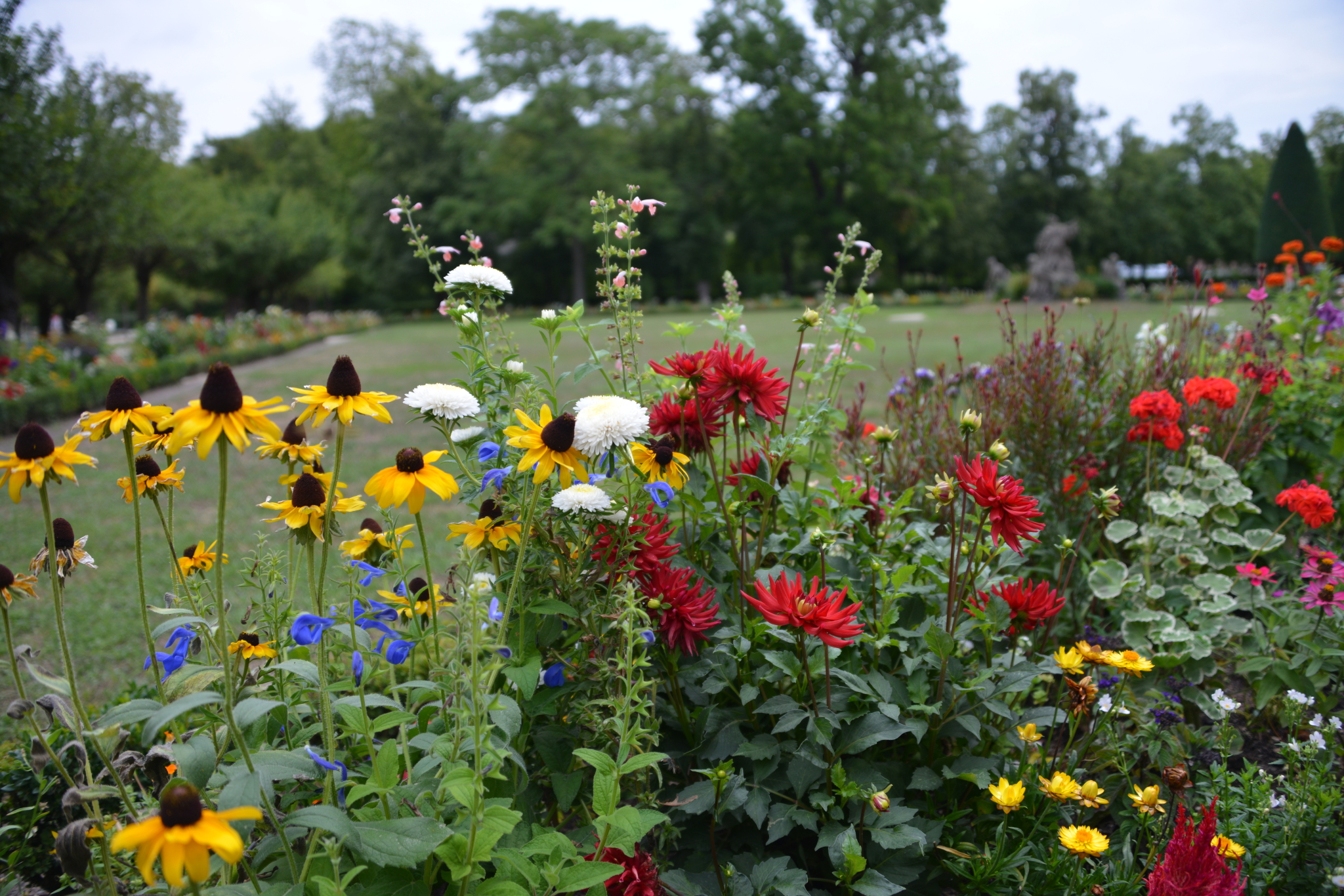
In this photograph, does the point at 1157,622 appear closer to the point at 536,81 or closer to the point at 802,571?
the point at 802,571

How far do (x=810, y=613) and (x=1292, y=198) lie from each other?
1309 cm

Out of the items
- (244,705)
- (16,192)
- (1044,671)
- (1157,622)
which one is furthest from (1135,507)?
(16,192)

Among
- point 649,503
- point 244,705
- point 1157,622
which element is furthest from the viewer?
point 1157,622

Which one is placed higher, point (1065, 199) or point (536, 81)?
point (536, 81)

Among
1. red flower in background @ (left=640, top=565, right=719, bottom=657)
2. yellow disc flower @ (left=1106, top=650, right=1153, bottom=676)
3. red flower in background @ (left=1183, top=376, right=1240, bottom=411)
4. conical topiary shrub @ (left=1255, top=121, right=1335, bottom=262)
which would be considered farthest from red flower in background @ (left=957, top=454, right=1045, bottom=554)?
conical topiary shrub @ (left=1255, top=121, right=1335, bottom=262)

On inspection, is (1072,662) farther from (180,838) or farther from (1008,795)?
(180,838)

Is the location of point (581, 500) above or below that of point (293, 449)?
below

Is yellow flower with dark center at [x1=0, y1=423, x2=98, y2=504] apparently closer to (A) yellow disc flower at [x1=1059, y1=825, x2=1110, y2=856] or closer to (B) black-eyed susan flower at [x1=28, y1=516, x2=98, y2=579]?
(B) black-eyed susan flower at [x1=28, y1=516, x2=98, y2=579]

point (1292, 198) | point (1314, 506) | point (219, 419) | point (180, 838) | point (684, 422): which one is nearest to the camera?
point (180, 838)

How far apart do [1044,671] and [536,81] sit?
32.9m

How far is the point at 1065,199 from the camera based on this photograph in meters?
35.1

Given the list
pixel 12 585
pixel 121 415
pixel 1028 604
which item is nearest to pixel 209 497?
pixel 12 585

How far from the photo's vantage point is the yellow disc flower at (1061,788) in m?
1.52

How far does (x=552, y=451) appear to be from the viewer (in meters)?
1.27
